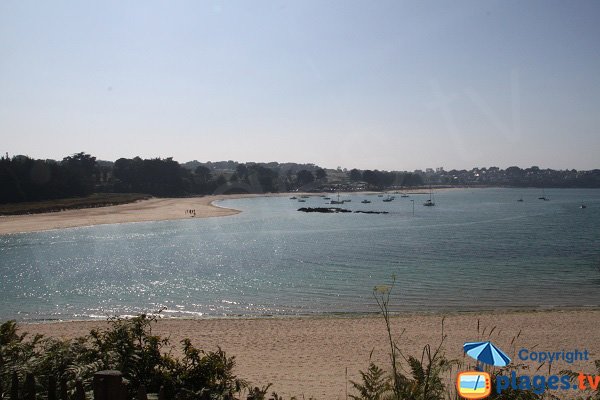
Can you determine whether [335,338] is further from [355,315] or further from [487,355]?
[487,355]

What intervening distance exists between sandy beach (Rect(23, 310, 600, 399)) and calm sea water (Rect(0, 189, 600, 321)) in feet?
8.19

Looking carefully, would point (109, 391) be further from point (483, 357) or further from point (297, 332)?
point (297, 332)

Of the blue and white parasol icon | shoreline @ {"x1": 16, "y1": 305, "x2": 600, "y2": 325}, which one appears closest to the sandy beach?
shoreline @ {"x1": 16, "y1": 305, "x2": 600, "y2": 325}

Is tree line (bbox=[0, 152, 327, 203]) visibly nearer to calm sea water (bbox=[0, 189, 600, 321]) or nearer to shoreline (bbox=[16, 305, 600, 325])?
calm sea water (bbox=[0, 189, 600, 321])

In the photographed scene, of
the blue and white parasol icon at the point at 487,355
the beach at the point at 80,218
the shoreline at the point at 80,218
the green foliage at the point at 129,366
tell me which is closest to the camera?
the green foliage at the point at 129,366

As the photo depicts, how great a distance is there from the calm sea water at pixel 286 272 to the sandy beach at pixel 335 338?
8.19ft

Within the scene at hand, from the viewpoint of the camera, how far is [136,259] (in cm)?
4028

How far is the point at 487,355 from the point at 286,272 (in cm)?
2771

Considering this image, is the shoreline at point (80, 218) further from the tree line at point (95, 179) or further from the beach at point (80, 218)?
the tree line at point (95, 179)

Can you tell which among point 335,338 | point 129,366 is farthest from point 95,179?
Result: point 129,366

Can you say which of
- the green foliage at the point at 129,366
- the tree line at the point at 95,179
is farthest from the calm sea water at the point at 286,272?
the tree line at the point at 95,179

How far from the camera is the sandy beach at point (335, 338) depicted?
13.3m

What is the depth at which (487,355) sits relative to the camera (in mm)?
6137

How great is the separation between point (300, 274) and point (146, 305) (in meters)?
11.5
